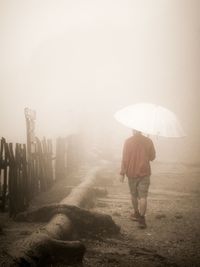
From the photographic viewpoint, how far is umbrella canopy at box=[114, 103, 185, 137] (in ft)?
21.6

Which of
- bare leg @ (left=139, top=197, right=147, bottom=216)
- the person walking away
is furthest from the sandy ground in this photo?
the person walking away

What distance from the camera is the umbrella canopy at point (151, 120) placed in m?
6.58

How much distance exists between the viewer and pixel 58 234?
532 cm

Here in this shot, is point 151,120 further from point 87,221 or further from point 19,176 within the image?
point 19,176

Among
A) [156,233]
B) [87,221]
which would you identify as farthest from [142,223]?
[87,221]

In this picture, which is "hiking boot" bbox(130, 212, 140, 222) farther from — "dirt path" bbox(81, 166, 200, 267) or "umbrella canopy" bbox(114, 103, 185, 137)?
"umbrella canopy" bbox(114, 103, 185, 137)

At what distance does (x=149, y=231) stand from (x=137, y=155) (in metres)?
1.42

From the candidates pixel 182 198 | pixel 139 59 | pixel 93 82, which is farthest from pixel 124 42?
pixel 182 198

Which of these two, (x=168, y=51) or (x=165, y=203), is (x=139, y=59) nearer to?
(x=168, y=51)

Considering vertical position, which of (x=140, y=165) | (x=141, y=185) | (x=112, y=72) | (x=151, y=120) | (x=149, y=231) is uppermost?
(x=112, y=72)

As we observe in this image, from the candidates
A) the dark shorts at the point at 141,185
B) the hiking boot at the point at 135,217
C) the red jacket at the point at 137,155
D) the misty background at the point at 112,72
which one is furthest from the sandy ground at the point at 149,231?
the misty background at the point at 112,72

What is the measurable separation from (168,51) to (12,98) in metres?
31.4

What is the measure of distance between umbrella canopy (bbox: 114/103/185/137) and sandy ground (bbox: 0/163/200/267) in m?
1.80

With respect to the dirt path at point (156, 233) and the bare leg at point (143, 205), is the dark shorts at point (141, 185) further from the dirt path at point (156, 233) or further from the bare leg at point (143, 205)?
the dirt path at point (156, 233)
